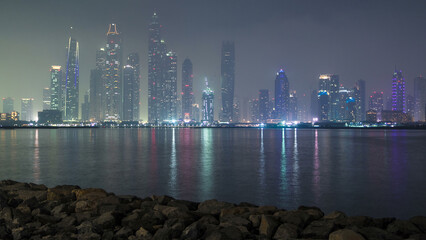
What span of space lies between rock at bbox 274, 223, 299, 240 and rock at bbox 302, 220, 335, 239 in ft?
0.76

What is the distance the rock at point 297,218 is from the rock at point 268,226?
0.40 m

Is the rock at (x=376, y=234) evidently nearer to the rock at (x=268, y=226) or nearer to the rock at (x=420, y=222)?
the rock at (x=420, y=222)

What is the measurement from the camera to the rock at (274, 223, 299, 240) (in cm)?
791

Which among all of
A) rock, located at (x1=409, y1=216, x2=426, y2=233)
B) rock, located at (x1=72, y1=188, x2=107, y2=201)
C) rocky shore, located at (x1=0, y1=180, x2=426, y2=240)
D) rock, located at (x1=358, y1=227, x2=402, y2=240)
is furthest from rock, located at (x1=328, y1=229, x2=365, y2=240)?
rock, located at (x1=72, y1=188, x2=107, y2=201)

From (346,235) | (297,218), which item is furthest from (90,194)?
(346,235)

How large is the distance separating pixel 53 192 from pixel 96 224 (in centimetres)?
382

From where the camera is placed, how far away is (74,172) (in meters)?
27.4

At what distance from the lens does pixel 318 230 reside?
8.04m

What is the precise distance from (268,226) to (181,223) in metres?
2.05

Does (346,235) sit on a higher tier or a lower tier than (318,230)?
higher

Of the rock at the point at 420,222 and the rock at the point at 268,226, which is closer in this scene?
the rock at the point at 268,226

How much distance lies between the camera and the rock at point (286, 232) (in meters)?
7.91

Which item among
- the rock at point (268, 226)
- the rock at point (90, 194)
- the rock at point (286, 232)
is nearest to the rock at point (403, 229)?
the rock at point (286, 232)

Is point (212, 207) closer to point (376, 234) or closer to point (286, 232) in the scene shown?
point (286, 232)
